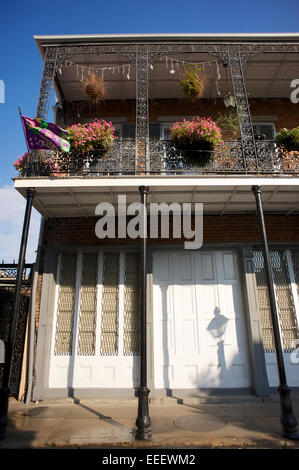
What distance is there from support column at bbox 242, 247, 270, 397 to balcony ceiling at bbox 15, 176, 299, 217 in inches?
54.4

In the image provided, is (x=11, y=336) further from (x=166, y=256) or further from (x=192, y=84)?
(x=192, y=84)

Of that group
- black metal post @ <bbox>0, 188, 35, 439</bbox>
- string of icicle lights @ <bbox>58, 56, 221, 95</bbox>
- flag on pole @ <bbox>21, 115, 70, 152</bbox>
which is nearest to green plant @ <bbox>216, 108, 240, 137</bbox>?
string of icicle lights @ <bbox>58, 56, 221, 95</bbox>

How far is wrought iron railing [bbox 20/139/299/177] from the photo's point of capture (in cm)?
626

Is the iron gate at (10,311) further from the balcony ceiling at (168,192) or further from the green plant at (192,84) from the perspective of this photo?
the green plant at (192,84)

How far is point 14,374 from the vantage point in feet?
21.1

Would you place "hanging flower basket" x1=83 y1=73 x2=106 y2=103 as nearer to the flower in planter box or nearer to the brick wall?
the flower in planter box

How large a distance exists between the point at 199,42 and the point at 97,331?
7942mm

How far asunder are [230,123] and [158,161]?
270cm

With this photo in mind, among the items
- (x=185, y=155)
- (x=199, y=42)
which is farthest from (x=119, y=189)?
(x=199, y=42)

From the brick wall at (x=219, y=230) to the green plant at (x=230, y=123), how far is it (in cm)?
249

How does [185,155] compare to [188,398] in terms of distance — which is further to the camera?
[185,155]

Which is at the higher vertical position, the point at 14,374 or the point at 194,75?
the point at 194,75

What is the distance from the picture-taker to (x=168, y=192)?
6449 millimetres
